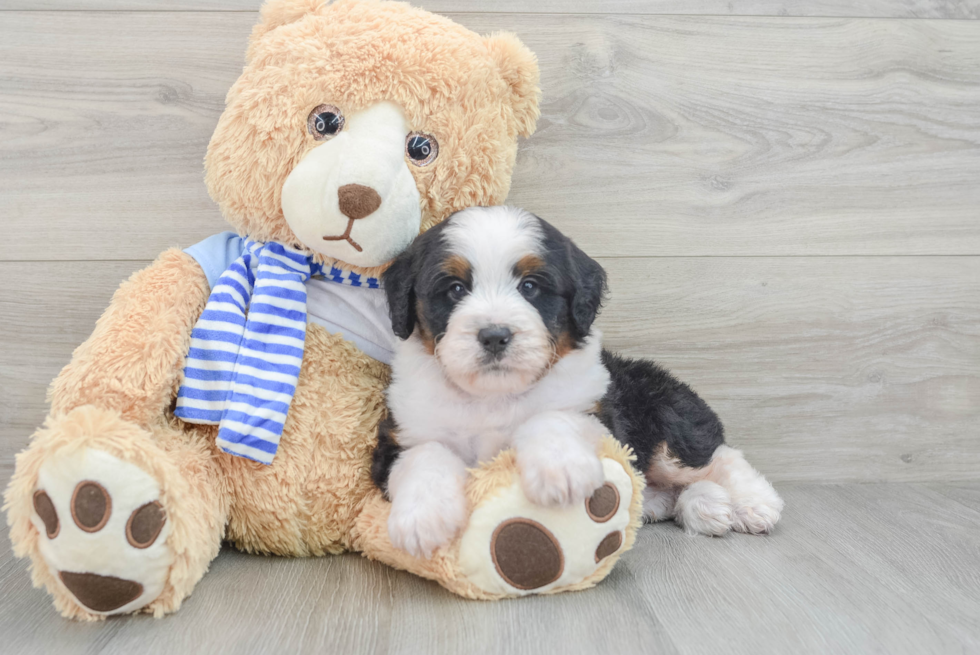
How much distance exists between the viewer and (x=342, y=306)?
1.93 m

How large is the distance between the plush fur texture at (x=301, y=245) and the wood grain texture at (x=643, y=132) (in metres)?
0.46

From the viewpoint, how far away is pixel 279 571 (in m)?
1.73

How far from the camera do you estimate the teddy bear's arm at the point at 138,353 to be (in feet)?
5.17

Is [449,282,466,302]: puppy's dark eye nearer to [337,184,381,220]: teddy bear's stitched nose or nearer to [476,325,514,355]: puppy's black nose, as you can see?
[476,325,514,355]: puppy's black nose

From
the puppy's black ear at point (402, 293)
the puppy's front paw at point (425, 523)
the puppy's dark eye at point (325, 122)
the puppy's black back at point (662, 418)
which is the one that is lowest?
the puppy's black back at point (662, 418)

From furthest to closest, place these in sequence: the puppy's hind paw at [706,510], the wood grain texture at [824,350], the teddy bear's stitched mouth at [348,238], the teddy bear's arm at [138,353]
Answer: the wood grain texture at [824,350] → the puppy's hind paw at [706,510] → the teddy bear's stitched mouth at [348,238] → the teddy bear's arm at [138,353]

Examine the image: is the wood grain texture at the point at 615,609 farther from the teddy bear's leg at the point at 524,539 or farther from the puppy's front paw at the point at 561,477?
the puppy's front paw at the point at 561,477

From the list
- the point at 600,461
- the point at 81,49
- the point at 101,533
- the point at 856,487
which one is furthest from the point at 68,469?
the point at 856,487

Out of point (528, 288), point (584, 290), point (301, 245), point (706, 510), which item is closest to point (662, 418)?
point (706, 510)

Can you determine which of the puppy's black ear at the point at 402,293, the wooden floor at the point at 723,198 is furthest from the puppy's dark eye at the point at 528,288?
the wooden floor at the point at 723,198

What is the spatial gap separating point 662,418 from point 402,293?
843mm

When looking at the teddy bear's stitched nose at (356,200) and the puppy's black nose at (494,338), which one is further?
the teddy bear's stitched nose at (356,200)

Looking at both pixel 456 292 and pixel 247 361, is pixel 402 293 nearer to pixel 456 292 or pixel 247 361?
pixel 456 292

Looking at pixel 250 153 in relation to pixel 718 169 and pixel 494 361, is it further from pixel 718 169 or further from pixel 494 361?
pixel 718 169
